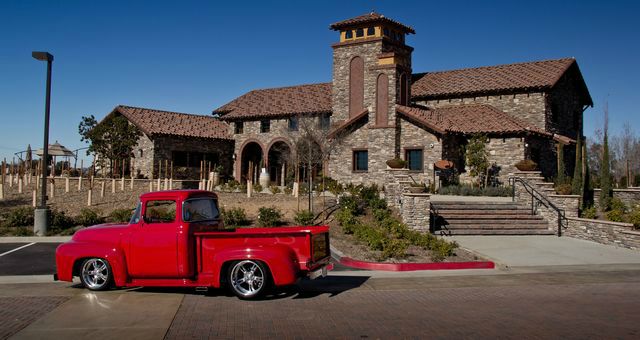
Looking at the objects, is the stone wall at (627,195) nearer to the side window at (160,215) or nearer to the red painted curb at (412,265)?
the red painted curb at (412,265)

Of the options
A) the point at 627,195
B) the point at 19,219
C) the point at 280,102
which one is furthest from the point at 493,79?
the point at 19,219

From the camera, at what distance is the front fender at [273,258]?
857 centimetres

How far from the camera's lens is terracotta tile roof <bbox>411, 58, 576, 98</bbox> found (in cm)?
3072

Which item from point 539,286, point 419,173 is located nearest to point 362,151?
point 419,173

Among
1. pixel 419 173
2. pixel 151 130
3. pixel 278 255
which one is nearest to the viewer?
pixel 278 255

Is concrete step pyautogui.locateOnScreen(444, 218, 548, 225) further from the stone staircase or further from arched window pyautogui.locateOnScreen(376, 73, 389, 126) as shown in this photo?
arched window pyautogui.locateOnScreen(376, 73, 389, 126)

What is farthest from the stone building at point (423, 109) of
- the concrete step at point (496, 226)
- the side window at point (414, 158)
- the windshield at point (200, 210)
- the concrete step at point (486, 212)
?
the windshield at point (200, 210)

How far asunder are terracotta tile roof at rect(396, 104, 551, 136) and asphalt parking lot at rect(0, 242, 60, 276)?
19.1 meters

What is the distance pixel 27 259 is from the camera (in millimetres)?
13156

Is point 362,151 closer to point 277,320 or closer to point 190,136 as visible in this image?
point 190,136

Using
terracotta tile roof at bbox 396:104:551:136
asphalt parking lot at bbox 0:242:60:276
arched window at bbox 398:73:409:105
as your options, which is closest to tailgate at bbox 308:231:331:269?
asphalt parking lot at bbox 0:242:60:276

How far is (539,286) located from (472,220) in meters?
8.82

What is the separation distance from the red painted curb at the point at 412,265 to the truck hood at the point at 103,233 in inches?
216

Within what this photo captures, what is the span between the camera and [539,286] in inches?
407
